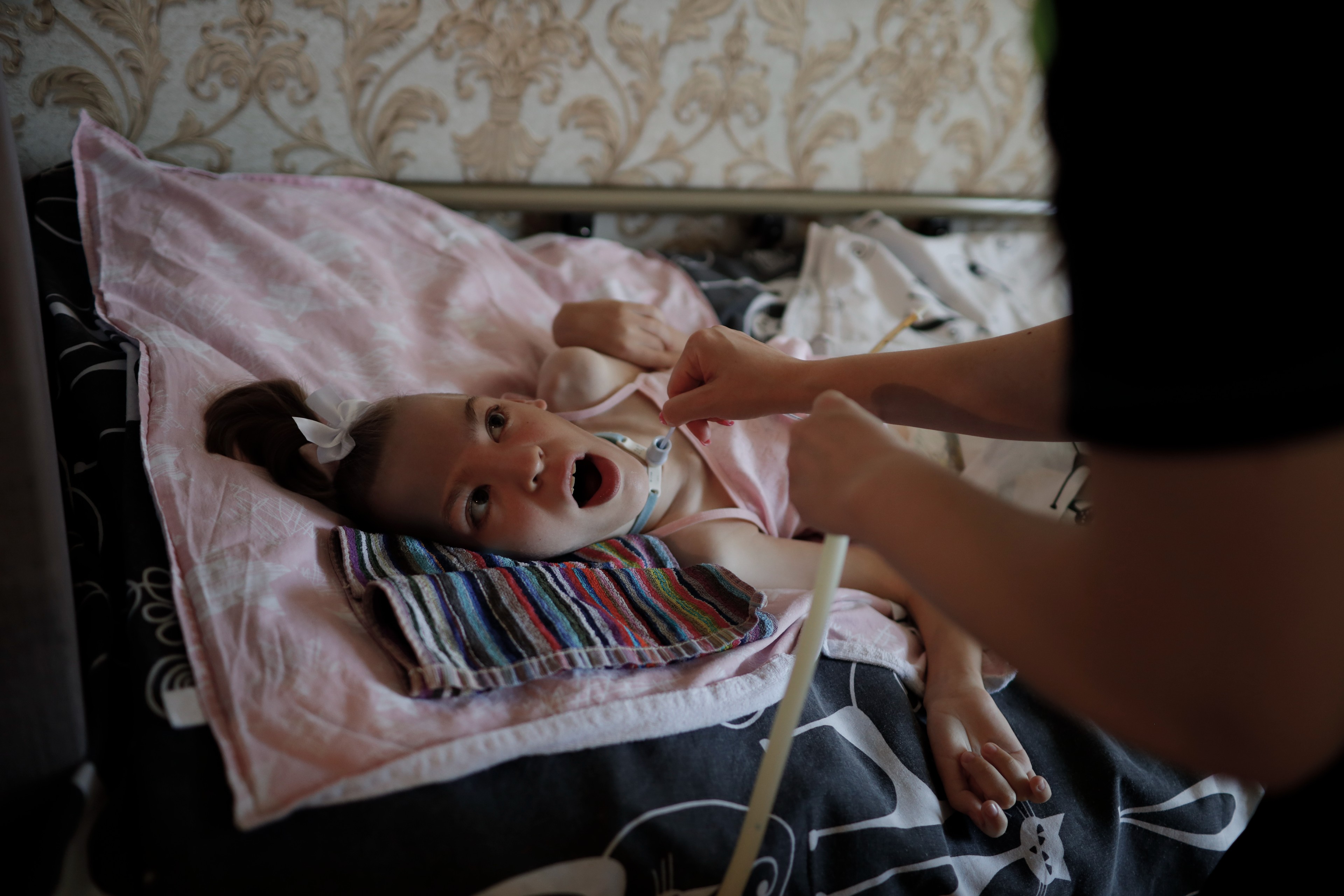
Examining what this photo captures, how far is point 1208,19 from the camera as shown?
361mm

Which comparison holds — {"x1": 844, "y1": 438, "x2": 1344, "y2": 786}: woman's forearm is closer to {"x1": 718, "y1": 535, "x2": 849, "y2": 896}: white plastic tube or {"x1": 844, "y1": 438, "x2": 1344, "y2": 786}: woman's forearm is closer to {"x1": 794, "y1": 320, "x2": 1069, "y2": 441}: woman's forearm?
{"x1": 718, "y1": 535, "x2": 849, "y2": 896}: white plastic tube

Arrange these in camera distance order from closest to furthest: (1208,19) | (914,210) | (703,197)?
(1208,19) < (703,197) < (914,210)

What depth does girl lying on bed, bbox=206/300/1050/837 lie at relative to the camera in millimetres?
865

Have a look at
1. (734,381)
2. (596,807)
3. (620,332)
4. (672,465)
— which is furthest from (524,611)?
(620,332)

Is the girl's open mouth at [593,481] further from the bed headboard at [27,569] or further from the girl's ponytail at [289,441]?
the bed headboard at [27,569]

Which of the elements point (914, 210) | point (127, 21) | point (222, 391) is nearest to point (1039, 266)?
point (914, 210)

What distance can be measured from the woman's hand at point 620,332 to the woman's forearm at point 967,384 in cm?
45

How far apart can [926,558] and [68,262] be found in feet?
3.99

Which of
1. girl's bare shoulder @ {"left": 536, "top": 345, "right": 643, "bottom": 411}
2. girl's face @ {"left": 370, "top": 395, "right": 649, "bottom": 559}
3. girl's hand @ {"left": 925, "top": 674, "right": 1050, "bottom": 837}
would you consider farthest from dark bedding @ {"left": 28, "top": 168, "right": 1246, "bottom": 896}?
girl's bare shoulder @ {"left": 536, "top": 345, "right": 643, "bottom": 411}

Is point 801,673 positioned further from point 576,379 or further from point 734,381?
point 576,379

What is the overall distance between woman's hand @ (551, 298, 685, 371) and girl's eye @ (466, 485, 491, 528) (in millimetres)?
331

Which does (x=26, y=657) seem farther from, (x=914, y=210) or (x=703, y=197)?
(x=914, y=210)

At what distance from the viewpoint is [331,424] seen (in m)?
0.98

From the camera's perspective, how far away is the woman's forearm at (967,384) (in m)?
0.74
